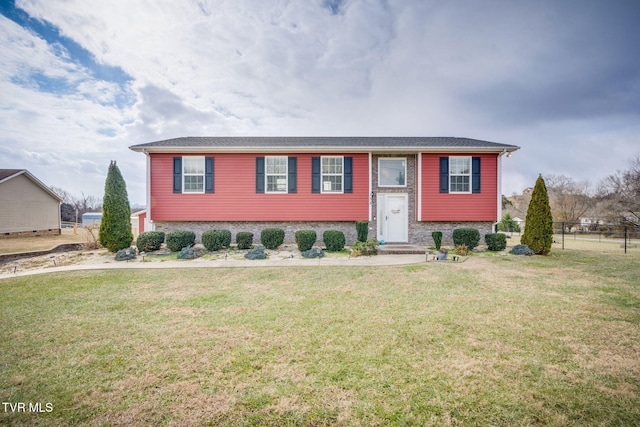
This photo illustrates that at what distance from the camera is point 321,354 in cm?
295

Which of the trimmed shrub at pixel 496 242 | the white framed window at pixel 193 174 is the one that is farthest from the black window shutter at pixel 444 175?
the white framed window at pixel 193 174

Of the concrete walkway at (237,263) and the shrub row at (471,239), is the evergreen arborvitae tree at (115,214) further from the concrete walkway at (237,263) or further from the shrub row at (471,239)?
the shrub row at (471,239)

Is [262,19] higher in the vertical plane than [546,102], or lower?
higher

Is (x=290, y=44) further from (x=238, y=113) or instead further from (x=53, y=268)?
(x=53, y=268)

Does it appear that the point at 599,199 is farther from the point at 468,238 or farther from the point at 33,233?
the point at 33,233

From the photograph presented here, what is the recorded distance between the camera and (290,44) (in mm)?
12797

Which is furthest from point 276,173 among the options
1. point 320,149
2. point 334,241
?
point 334,241

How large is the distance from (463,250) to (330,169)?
6527 millimetres

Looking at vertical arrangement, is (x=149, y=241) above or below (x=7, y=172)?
below

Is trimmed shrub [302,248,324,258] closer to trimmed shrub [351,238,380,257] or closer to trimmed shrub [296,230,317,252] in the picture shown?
trimmed shrub [296,230,317,252]

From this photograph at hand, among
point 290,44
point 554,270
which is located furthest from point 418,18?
point 554,270

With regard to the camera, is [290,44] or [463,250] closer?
[463,250]

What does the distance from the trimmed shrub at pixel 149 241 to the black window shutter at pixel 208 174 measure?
2.77 meters

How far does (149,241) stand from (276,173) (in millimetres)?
5808
